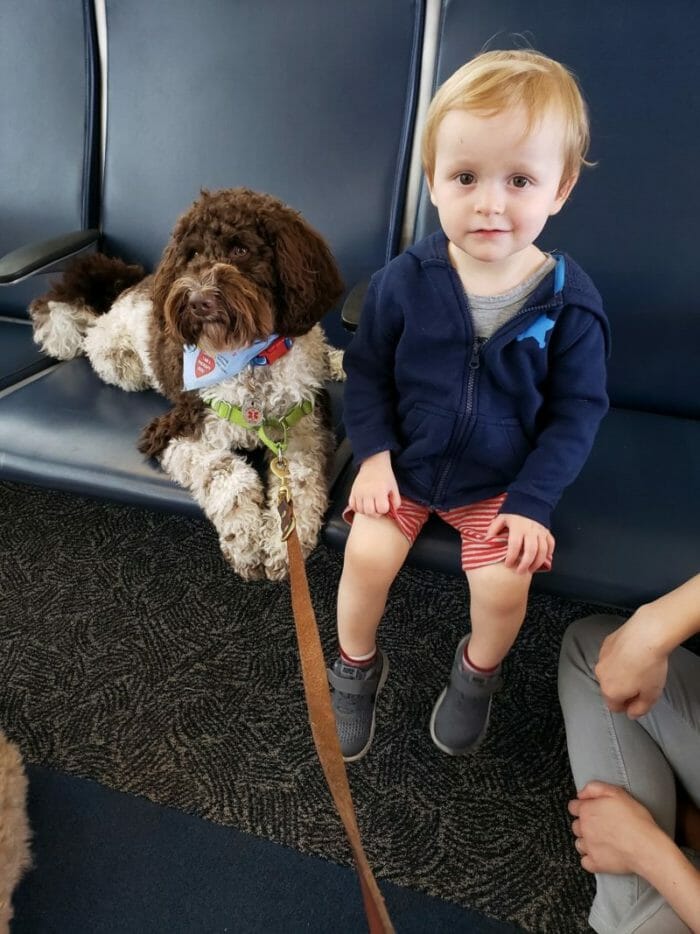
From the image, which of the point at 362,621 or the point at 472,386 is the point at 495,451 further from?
the point at 362,621

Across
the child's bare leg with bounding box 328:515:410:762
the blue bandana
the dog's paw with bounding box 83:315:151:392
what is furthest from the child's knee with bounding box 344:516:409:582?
the dog's paw with bounding box 83:315:151:392

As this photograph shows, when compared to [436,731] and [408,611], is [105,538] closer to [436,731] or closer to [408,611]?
[408,611]

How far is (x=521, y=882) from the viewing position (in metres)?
1.29

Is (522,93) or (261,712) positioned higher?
(522,93)

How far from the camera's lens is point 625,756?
4.02 ft

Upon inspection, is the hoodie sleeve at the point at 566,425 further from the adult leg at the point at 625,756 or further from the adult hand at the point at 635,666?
the adult leg at the point at 625,756

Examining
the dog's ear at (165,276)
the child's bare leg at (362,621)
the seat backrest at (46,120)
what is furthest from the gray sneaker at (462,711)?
the seat backrest at (46,120)

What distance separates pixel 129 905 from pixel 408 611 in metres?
0.97

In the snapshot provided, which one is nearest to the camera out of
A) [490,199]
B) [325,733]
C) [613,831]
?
[325,733]

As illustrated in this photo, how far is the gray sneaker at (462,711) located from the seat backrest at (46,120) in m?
1.86

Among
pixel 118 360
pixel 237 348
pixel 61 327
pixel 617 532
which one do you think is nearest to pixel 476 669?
pixel 617 532

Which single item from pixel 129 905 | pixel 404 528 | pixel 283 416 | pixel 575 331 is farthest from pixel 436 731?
pixel 575 331

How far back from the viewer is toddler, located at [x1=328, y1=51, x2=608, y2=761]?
103 cm

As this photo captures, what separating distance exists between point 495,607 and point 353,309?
2.51 feet
